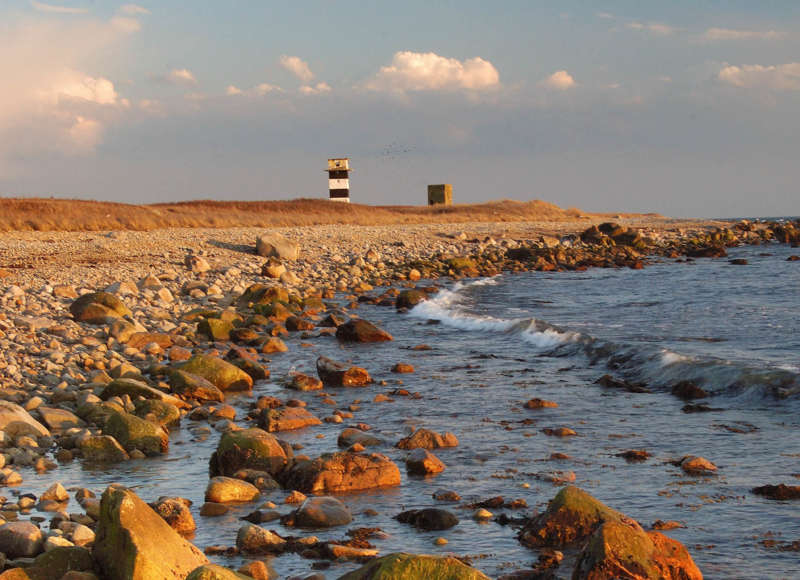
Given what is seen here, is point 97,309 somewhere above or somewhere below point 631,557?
above

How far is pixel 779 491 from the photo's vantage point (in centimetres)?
735

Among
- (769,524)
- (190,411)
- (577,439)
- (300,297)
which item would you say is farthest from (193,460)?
(300,297)

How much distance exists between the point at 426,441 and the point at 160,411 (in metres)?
3.26

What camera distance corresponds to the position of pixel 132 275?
72.9 feet

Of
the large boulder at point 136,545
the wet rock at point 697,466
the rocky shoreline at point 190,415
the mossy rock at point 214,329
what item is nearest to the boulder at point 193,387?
the rocky shoreline at point 190,415

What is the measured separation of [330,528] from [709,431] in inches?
202

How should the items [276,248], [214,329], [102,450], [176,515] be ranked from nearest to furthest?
[176,515] < [102,450] < [214,329] < [276,248]

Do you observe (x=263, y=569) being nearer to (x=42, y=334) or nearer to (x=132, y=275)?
(x=42, y=334)

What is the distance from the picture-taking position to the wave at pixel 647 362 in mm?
11891

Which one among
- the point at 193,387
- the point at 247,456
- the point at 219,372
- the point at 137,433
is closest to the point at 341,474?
the point at 247,456

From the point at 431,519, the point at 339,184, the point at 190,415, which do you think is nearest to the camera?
the point at 431,519

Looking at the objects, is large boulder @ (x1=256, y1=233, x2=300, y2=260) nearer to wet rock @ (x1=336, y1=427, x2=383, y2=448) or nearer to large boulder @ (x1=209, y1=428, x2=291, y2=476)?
wet rock @ (x1=336, y1=427, x2=383, y2=448)

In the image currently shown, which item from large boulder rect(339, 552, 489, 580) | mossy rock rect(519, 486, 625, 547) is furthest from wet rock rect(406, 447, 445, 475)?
large boulder rect(339, 552, 489, 580)

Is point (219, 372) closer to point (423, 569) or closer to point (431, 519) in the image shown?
point (431, 519)
